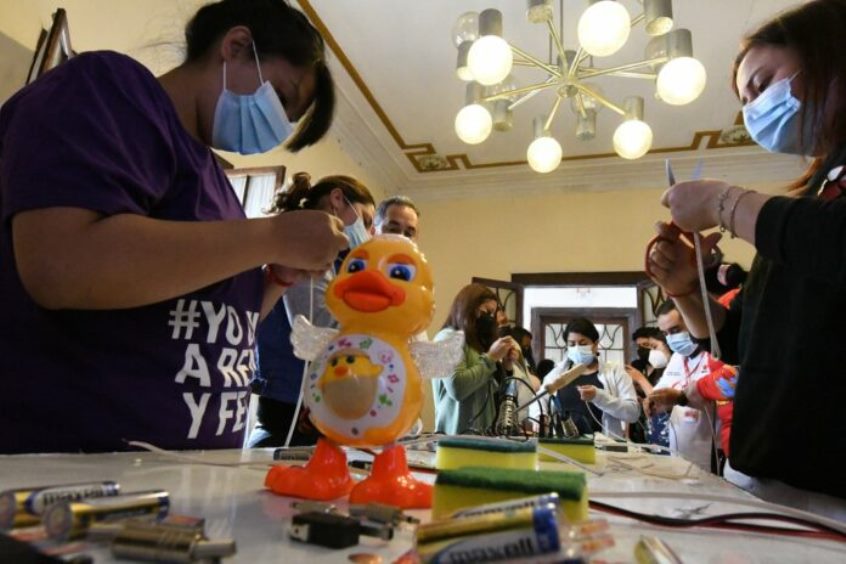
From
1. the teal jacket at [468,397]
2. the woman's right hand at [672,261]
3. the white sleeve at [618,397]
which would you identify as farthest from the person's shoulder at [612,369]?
the woman's right hand at [672,261]

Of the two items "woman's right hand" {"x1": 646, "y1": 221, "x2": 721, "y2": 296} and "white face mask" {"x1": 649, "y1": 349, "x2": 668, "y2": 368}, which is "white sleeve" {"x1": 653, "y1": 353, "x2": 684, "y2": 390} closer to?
"white face mask" {"x1": 649, "y1": 349, "x2": 668, "y2": 368}

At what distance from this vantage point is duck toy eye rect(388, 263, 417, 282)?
52cm

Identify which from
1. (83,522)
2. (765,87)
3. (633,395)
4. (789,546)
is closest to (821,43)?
(765,87)

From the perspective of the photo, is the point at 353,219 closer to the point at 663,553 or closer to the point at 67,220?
the point at 67,220

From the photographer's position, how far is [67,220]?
44 cm

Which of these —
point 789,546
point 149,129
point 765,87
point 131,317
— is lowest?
point 789,546

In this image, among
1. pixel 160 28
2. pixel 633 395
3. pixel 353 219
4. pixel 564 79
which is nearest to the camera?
pixel 353 219

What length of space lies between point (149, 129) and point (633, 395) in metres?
2.45

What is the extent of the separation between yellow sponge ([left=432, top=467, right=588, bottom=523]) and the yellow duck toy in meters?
0.09

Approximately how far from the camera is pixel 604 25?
1508mm

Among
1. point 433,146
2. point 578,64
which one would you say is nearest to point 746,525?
point 578,64

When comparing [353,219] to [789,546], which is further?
[353,219]

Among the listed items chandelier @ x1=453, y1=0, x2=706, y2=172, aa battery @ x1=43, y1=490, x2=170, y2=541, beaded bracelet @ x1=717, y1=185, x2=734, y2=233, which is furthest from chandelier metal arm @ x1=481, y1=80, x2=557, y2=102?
aa battery @ x1=43, y1=490, x2=170, y2=541

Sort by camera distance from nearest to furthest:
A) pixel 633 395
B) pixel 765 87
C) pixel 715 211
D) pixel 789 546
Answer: pixel 789 546, pixel 715 211, pixel 765 87, pixel 633 395
